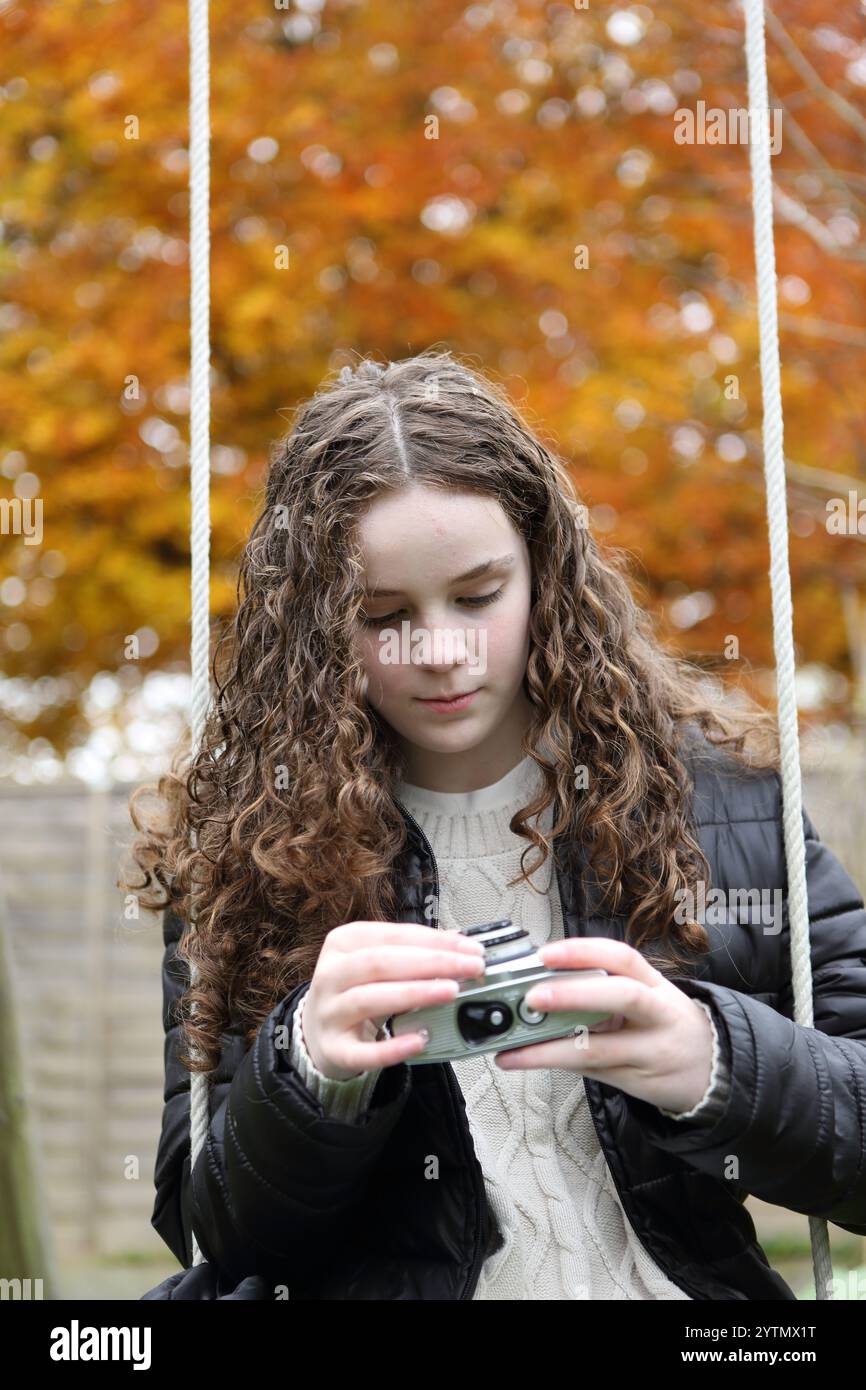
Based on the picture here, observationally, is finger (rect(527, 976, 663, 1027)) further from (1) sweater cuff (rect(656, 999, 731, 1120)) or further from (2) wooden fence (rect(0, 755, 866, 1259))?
(2) wooden fence (rect(0, 755, 866, 1259))

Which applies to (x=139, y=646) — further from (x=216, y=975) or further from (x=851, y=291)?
(x=216, y=975)

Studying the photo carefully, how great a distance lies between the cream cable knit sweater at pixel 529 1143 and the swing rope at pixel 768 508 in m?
0.20

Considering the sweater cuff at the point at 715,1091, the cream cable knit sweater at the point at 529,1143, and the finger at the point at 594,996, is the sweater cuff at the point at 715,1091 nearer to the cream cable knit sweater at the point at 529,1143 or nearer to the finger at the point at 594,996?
the cream cable knit sweater at the point at 529,1143

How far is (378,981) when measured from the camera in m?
1.17

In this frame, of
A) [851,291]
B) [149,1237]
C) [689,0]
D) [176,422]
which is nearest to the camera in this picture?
[689,0]

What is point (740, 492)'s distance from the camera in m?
4.62

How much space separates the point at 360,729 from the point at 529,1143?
45 cm

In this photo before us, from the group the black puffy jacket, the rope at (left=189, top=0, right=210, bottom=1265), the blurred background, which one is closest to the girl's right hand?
the black puffy jacket

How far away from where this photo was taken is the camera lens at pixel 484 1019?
3.86 ft

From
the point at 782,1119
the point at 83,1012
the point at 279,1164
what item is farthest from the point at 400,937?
the point at 83,1012

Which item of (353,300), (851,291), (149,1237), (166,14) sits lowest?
(149,1237)

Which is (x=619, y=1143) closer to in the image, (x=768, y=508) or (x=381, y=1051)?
(x=381, y=1051)

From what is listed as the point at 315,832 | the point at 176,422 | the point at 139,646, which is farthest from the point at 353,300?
the point at 315,832

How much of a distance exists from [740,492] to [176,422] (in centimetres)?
175
